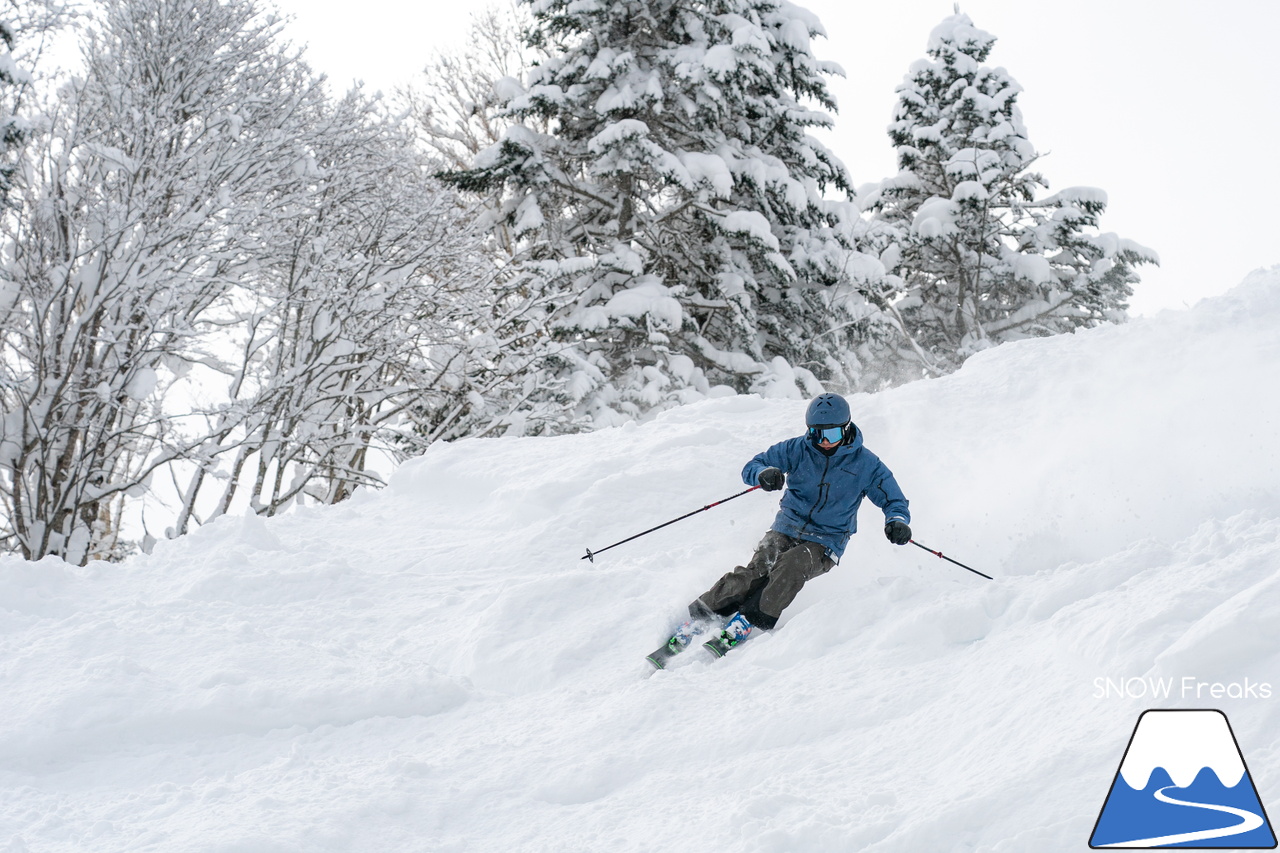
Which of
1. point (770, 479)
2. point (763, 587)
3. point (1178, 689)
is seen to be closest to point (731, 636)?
point (763, 587)

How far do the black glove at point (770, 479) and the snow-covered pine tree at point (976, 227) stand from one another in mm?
13814

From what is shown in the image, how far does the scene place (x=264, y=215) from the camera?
9.91 m

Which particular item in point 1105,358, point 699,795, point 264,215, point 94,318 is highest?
point 264,215

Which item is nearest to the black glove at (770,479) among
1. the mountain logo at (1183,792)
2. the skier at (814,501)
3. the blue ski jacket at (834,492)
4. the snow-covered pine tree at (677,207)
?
the skier at (814,501)

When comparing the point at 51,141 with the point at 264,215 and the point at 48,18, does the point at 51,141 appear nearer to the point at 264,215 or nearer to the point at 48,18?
the point at 48,18

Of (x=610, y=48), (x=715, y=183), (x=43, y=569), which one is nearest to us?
(x=43, y=569)

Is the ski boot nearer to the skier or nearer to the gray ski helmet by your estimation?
the skier

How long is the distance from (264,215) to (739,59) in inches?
265

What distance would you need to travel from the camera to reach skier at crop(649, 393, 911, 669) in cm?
466

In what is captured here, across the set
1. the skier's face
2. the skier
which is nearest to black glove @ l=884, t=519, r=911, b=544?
the skier

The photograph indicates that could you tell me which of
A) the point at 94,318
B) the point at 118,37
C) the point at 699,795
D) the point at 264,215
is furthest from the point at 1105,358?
the point at 118,37

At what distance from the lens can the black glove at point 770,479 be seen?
4.93 m

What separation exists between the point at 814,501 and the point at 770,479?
0.30 metres

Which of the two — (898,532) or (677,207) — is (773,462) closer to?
(898,532)
